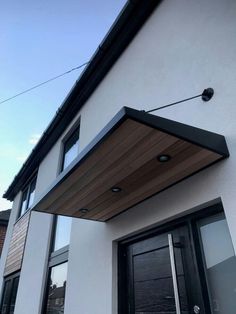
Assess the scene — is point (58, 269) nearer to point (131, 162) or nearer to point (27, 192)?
point (131, 162)

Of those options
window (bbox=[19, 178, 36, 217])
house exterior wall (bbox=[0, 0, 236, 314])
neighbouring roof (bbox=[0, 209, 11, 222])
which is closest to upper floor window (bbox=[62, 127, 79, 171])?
house exterior wall (bbox=[0, 0, 236, 314])

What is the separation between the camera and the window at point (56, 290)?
12.7 feet

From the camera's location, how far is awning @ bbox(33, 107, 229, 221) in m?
1.65

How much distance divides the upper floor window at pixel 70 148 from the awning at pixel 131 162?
244 cm

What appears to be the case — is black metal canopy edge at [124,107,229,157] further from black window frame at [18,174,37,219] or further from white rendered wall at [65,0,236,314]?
black window frame at [18,174,37,219]

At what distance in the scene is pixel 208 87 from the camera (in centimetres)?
222

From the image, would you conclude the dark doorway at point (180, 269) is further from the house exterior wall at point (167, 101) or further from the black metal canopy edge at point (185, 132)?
the black metal canopy edge at point (185, 132)

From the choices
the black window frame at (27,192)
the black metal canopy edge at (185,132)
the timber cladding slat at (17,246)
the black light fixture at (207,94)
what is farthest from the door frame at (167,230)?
the black window frame at (27,192)

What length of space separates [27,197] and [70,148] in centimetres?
282

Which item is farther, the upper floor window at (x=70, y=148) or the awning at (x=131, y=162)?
the upper floor window at (x=70, y=148)

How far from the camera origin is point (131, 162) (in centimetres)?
198

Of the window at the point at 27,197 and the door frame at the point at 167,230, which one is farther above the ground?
the window at the point at 27,197

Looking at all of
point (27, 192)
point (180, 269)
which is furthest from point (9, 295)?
point (180, 269)

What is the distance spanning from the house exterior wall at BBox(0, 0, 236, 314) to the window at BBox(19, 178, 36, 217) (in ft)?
9.67
